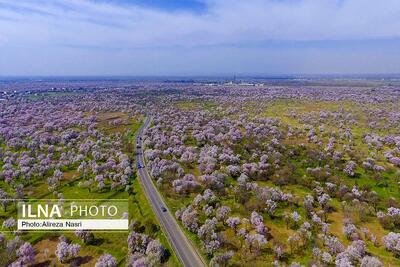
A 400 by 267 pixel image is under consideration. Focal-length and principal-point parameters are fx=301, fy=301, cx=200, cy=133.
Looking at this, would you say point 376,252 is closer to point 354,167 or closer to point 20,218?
point 354,167

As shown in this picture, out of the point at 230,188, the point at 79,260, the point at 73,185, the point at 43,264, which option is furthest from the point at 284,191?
the point at 73,185

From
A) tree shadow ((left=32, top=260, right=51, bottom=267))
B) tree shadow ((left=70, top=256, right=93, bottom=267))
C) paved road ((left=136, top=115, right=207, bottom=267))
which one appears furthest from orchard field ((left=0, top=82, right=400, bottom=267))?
paved road ((left=136, top=115, right=207, bottom=267))

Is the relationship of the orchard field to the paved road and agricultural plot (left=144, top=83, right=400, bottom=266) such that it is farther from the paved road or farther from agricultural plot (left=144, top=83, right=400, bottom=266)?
the paved road

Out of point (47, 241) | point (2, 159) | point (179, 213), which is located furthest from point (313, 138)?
point (2, 159)

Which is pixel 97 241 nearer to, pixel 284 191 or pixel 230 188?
pixel 230 188

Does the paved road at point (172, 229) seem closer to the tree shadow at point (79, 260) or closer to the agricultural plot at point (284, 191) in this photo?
the agricultural plot at point (284, 191)

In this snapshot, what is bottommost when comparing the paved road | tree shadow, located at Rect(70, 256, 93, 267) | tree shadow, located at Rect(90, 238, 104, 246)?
tree shadow, located at Rect(70, 256, 93, 267)
